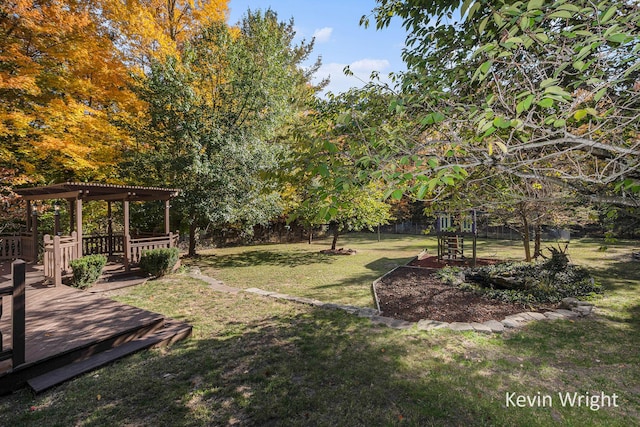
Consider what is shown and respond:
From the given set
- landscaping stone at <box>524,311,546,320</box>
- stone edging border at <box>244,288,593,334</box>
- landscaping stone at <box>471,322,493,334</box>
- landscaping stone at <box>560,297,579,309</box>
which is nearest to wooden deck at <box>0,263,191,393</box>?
stone edging border at <box>244,288,593,334</box>

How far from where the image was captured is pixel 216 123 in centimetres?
1221

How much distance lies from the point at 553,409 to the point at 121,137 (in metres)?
14.1

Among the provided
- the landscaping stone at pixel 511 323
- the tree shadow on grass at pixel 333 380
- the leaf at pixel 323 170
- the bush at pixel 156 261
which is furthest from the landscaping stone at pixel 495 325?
the bush at pixel 156 261

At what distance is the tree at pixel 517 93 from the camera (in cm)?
207

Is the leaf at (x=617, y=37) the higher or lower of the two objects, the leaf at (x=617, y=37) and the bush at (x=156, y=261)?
the higher

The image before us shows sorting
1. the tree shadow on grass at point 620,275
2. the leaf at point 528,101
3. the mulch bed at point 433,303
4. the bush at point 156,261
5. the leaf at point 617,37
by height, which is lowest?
the mulch bed at point 433,303

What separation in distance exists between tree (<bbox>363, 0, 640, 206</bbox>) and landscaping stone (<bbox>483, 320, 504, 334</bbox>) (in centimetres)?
277

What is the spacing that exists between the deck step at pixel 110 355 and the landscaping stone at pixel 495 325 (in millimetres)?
5313

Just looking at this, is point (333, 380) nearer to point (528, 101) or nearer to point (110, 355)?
point (110, 355)

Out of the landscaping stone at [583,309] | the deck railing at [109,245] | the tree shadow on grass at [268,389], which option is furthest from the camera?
the deck railing at [109,245]

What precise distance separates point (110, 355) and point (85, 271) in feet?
14.7

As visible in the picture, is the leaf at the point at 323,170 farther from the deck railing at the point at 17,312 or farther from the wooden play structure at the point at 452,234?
the wooden play structure at the point at 452,234

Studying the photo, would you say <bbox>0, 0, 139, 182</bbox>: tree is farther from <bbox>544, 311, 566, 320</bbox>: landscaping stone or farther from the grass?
<bbox>544, 311, 566, 320</bbox>: landscaping stone

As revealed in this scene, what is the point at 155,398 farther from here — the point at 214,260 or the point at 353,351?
the point at 214,260
